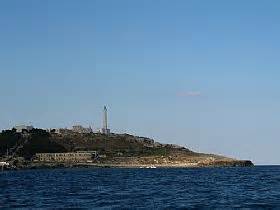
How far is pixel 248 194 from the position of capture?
7612 centimetres

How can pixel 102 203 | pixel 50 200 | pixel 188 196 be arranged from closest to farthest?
1. pixel 102 203
2. pixel 50 200
3. pixel 188 196

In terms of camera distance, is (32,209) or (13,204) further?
(13,204)

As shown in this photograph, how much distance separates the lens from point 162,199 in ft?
225

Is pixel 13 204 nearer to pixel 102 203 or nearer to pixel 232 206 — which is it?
pixel 102 203

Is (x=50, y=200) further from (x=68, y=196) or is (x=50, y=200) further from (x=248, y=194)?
(x=248, y=194)

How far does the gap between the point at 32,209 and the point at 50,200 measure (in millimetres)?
11096

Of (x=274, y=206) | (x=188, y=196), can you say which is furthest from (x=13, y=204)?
(x=274, y=206)

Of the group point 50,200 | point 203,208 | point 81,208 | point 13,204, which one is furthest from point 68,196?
point 203,208

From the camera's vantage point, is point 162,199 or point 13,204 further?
point 162,199

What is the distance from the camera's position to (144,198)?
69.4m

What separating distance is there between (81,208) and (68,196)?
16.4 m

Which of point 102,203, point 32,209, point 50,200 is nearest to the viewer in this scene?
point 32,209

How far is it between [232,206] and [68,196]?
2203cm

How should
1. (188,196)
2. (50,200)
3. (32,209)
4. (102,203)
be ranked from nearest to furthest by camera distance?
(32,209), (102,203), (50,200), (188,196)
